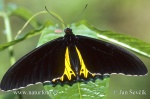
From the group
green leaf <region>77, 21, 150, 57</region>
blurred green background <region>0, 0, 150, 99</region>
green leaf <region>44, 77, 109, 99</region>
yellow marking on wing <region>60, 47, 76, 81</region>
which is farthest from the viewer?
blurred green background <region>0, 0, 150, 99</region>

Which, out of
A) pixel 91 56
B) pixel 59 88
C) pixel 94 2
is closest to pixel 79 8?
pixel 94 2

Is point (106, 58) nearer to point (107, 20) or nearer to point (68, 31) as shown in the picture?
point (68, 31)

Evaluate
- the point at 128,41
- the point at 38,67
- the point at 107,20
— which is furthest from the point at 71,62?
the point at 107,20

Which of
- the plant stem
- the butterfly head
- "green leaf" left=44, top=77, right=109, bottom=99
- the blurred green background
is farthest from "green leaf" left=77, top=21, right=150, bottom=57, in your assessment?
the blurred green background

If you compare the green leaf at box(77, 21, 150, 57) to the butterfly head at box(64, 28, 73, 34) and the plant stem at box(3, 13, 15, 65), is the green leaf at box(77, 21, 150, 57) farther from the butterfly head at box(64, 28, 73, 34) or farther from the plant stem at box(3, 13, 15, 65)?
the plant stem at box(3, 13, 15, 65)

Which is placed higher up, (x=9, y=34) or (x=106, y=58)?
(x=9, y=34)

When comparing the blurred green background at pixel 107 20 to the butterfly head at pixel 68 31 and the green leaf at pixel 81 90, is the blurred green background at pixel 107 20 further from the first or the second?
the green leaf at pixel 81 90

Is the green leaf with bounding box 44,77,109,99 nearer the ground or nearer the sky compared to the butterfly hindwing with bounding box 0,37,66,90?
nearer the ground
